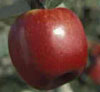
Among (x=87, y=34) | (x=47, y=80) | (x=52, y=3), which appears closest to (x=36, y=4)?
(x=52, y=3)

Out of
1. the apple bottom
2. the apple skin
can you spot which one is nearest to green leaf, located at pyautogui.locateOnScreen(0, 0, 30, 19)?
the apple skin

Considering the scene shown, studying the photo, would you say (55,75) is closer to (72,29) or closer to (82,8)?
(72,29)

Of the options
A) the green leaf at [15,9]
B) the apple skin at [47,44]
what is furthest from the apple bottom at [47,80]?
the green leaf at [15,9]

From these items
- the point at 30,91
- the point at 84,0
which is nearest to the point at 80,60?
the point at 30,91

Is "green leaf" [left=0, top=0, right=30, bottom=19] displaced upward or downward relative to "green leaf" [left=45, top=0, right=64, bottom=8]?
downward

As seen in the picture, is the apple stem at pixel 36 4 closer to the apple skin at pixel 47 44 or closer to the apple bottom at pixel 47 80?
the apple skin at pixel 47 44

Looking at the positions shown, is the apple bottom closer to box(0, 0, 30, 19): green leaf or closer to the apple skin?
the apple skin
